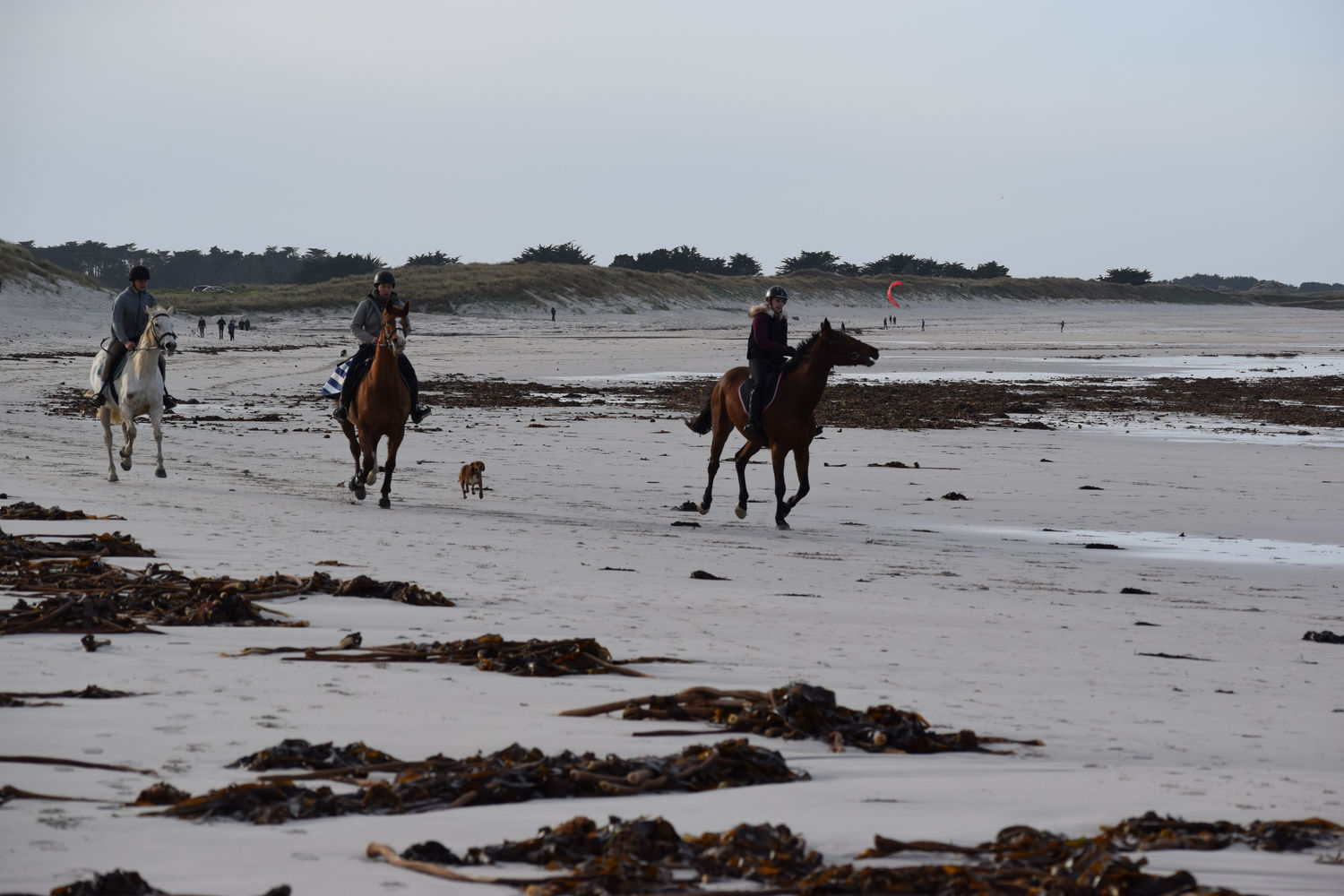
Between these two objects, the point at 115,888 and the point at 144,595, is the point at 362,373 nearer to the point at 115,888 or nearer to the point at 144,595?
the point at 144,595

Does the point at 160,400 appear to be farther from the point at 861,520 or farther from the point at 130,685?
the point at 130,685

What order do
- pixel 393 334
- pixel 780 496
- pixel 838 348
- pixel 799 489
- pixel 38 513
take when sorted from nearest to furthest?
1. pixel 38 513
2. pixel 780 496
3. pixel 799 489
4. pixel 393 334
5. pixel 838 348

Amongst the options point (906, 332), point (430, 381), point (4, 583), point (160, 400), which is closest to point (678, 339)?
point (906, 332)

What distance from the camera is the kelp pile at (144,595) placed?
19.7ft

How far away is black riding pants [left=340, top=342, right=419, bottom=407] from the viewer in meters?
13.1

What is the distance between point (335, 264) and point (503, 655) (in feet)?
362

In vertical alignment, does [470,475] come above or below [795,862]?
below

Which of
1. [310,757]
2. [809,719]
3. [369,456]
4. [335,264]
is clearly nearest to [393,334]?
[369,456]

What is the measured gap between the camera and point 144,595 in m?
6.73

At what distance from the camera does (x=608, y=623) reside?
22.5 feet

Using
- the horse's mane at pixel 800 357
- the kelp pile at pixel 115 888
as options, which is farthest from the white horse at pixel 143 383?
the kelp pile at pixel 115 888

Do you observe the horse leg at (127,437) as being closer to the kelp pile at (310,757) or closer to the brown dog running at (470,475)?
the brown dog running at (470,475)

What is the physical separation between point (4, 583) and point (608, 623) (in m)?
3.26

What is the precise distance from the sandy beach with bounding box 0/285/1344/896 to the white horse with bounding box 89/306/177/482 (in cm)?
51
